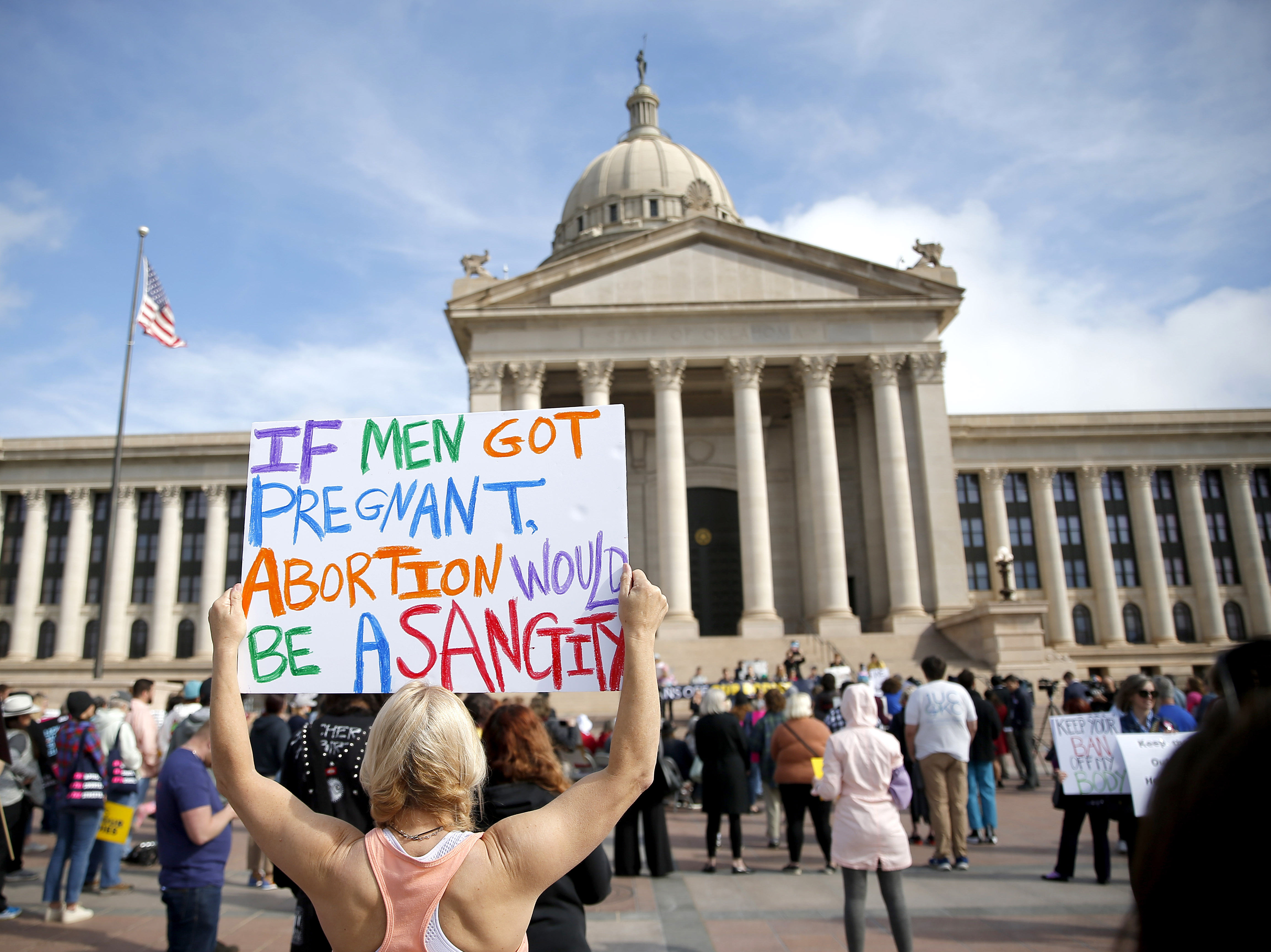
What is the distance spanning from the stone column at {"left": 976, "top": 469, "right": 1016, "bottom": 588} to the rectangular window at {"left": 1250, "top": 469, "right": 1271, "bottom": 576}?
1413 centimetres

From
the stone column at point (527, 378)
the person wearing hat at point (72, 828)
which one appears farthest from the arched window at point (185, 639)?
the person wearing hat at point (72, 828)

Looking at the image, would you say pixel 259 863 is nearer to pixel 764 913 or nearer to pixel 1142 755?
pixel 764 913

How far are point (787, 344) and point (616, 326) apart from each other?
6698 millimetres

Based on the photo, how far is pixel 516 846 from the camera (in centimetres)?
253

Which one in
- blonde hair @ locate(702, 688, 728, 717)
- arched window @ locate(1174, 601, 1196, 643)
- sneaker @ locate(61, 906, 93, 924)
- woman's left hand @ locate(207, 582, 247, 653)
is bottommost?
sneaker @ locate(61, 906, 93, 924)

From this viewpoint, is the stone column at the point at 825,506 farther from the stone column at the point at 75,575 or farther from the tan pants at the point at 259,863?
the stone column at the point at 75,575

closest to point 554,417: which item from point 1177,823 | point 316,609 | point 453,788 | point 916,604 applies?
point 316,609

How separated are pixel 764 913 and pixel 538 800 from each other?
17.4ft

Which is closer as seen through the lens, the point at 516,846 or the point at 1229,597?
the point at 516,846

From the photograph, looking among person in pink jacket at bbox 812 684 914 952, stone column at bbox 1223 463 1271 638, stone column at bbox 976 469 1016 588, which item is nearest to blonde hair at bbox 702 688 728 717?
person in pink jacket at bbox 812 684 914 952

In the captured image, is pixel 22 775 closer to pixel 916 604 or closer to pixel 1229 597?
pixel 916 604

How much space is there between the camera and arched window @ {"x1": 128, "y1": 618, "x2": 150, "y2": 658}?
50.7 metres

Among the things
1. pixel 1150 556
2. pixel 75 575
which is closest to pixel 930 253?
pixel 1150 556

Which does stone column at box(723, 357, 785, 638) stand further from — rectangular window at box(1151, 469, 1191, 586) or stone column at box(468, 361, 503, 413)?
rectangular window at box(1151, 469, 1191, 586)
